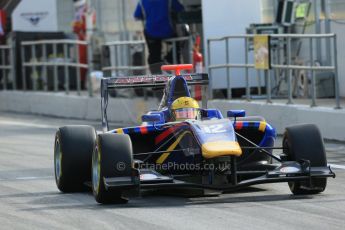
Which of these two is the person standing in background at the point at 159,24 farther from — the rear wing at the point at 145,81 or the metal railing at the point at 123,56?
the rear wing at the point at 145,81

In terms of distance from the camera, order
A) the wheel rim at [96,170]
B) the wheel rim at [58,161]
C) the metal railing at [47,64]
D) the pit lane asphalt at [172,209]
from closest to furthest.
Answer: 1. the pit lane asphalt at [172,209]
2. the wheel rim at [96,170]
3. the wheel rim at [58,161]
4. the metal railing at [47,64]

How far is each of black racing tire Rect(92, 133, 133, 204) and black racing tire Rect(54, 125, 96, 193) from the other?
1024 mm

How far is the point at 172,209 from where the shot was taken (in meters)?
9.83

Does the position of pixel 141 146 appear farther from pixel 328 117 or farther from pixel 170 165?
pixel 328 117

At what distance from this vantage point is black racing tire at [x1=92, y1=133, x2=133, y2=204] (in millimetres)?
9953

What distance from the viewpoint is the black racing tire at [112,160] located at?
392 inches

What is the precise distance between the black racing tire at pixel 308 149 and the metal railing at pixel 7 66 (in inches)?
685

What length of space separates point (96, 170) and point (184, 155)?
84cm

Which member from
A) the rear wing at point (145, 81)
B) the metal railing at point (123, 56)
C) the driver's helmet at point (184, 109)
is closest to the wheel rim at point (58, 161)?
the rear wing at point (145, 81)

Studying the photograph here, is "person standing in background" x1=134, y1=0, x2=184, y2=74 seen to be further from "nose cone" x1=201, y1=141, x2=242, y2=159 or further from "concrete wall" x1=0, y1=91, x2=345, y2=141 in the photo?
"nose cone" x1=201, y1=141, x2=242, y2=159

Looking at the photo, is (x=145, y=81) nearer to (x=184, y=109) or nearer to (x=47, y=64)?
(x=184, y=109)

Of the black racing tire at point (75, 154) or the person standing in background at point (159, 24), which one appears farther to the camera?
the person standing in background at point (159, 24)

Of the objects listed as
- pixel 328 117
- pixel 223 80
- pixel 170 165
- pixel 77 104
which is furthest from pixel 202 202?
pixel 77 104

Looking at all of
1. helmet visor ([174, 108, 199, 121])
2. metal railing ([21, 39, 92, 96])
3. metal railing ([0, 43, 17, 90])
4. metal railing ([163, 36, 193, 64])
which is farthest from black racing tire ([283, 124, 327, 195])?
metal railing ([0, 43, 17, 90])
